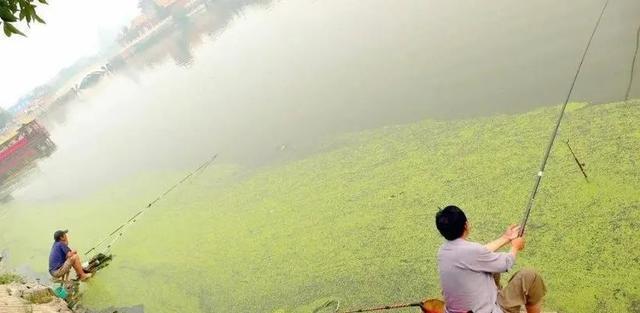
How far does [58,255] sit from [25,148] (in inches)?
563

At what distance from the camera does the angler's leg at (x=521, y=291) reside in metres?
2.04

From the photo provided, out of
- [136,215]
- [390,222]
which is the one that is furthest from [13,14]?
[136,215]

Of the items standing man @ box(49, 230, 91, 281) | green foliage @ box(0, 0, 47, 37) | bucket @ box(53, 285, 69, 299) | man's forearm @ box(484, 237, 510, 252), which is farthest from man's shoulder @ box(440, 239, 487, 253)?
standing man @ box(49, 230, 91, 281)

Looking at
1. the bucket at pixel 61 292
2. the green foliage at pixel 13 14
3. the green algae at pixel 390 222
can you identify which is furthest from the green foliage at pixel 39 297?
the green foliage at pixel 13 14

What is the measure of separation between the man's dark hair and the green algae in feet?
3.94

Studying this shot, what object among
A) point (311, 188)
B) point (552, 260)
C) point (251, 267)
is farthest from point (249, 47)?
point (552, 260)

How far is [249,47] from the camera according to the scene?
16047mm

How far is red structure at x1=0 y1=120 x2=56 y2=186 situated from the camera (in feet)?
54.7

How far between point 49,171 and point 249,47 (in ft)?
23.4

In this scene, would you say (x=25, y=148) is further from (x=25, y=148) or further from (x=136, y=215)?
(x=136, y=215)

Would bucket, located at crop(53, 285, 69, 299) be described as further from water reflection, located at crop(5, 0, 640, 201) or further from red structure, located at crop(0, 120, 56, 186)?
red structure, located at crop(0, 120, 56, 186)

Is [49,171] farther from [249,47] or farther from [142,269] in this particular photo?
[142,269]

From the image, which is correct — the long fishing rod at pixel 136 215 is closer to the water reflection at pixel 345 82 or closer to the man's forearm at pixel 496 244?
the water reflection at pixel 345 82

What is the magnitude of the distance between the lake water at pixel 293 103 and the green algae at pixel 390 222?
0.07 m
